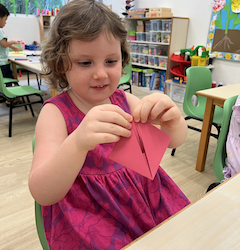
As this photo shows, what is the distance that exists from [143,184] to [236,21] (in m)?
3.21

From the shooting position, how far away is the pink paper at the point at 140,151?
478 mm

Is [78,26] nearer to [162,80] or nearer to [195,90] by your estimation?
[195,90]

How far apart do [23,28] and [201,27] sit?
4.49 meters

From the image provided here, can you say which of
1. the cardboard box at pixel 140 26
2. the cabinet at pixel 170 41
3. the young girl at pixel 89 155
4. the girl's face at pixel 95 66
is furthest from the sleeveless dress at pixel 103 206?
the cardboard box at pixel 140 26

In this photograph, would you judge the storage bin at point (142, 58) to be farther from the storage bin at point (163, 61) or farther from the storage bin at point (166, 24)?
the storage bin at point (166, 24)

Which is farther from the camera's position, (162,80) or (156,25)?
(162,80)

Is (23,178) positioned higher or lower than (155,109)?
lower

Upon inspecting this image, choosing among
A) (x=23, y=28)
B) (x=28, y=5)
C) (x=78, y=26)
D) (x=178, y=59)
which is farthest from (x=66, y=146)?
(x=28, y=5)

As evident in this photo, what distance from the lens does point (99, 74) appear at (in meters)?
0.60

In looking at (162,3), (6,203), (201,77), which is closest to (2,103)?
(6,203)

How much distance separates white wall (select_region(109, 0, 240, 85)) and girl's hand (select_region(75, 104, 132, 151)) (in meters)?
3.37

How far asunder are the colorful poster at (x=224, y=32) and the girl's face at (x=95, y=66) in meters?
3.12

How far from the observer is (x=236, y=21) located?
3.05 metres

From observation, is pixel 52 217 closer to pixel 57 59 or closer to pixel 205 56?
pixel 57 59
